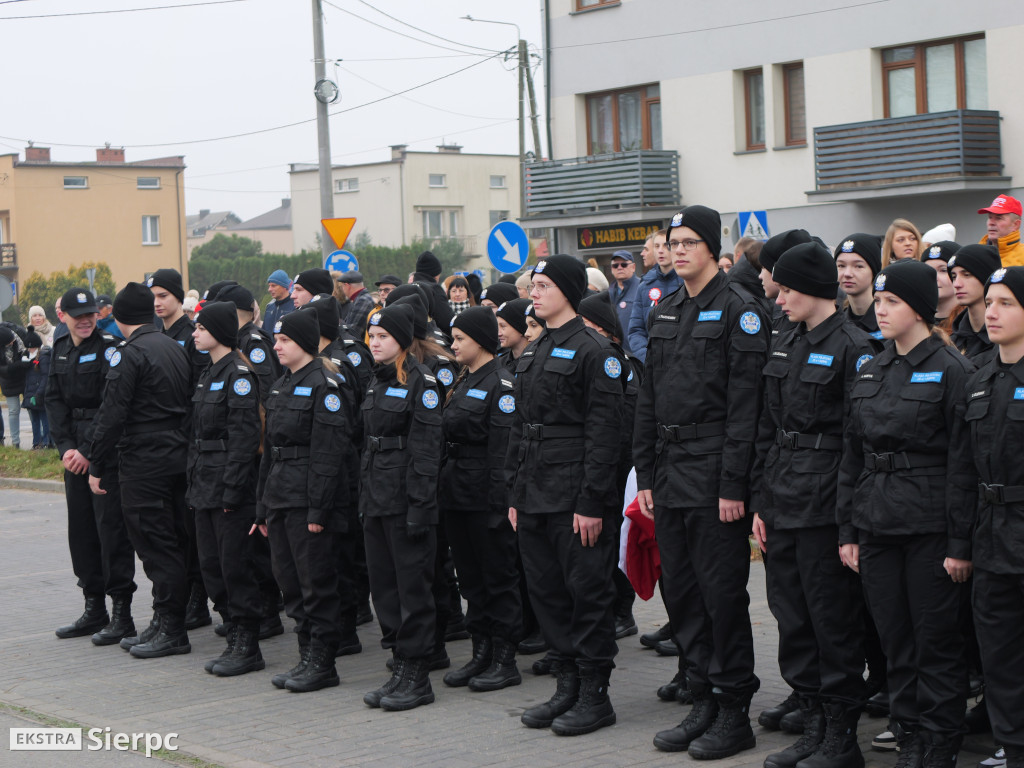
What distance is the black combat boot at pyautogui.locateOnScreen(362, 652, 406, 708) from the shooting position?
23.2ft

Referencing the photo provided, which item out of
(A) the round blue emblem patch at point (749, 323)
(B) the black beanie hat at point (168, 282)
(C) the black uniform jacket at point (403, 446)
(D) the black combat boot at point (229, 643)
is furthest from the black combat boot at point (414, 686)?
(B) the black beanie hat at point (168, 282)

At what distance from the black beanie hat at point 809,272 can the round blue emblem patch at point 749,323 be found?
0.27 meters

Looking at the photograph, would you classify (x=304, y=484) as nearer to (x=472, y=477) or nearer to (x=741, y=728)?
(x=472, y=477)

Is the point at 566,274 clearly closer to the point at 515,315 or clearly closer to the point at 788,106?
the point at 515,315

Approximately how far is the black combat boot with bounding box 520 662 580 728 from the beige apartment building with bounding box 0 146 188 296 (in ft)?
212

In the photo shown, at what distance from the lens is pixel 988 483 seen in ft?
16.3

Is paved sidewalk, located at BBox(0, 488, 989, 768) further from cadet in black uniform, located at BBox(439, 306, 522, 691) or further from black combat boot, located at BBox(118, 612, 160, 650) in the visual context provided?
cadet in black uniform, located at BBox(439, 306, 522, 691)

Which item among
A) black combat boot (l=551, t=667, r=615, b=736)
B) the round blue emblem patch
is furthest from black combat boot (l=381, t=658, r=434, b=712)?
the round blue emblem patch

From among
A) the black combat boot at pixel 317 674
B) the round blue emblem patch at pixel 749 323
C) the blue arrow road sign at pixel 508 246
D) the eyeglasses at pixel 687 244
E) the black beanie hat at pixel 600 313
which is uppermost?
the blue arrow road sign at pixel 508 246

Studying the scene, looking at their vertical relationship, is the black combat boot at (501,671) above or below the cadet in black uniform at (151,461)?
below

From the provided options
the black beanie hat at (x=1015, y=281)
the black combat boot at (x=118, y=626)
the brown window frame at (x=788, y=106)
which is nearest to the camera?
the black beanie hat at (x=1015, y=281)

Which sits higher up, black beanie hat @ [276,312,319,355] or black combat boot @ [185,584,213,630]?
black beanie hat @ [276,312,319,355]

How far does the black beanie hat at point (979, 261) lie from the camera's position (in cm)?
615

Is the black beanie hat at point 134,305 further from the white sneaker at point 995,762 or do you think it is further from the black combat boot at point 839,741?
the white sneaker at point 995,762
